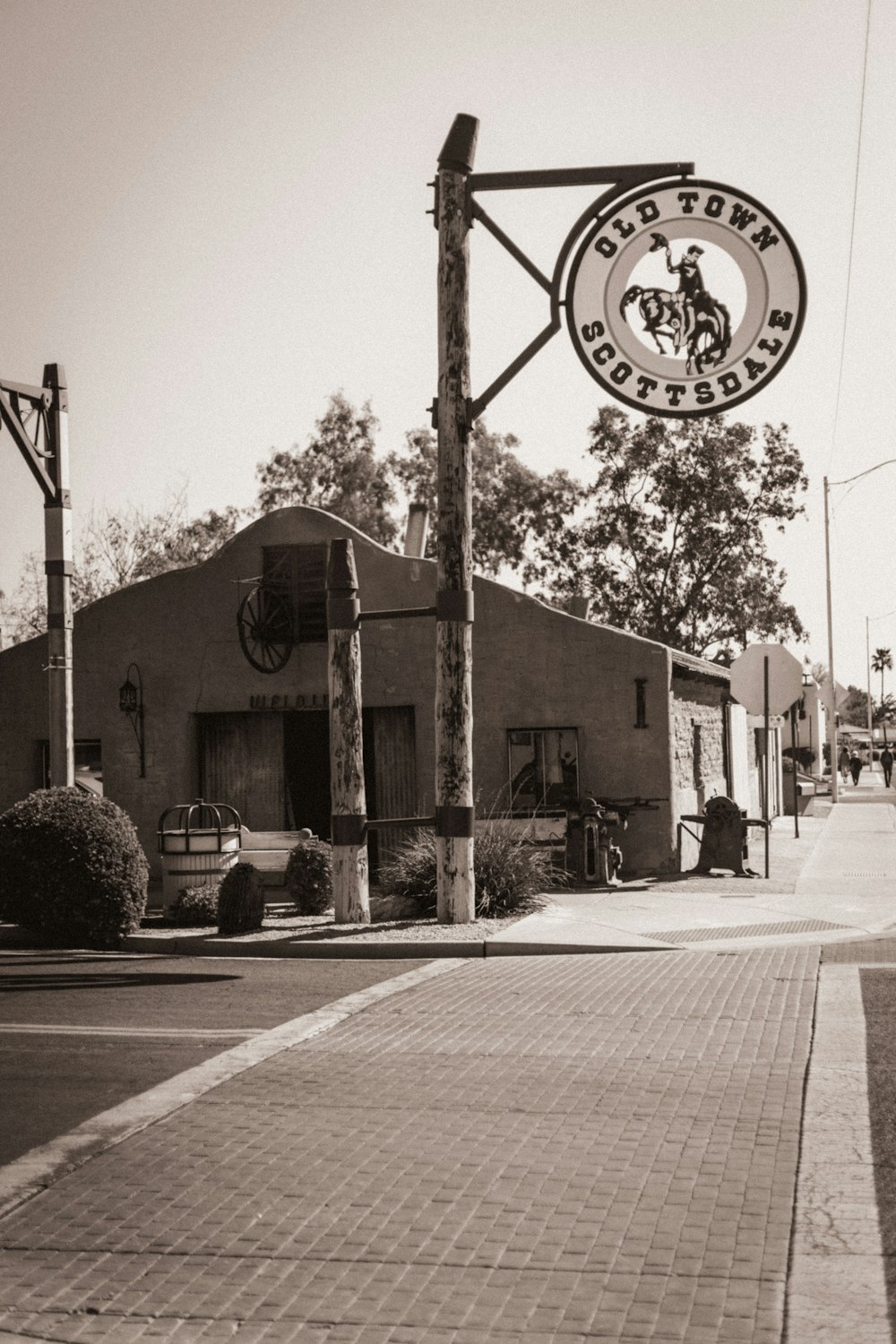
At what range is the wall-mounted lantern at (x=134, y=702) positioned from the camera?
20125 mm

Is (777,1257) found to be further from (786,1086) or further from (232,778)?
(232,778)

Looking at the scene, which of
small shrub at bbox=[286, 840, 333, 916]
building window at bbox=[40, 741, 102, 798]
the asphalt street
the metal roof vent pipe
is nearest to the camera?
the asphalt street

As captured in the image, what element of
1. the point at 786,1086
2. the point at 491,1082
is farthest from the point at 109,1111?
the point at 786,1086

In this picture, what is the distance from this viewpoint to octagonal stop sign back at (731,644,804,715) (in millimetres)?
18734

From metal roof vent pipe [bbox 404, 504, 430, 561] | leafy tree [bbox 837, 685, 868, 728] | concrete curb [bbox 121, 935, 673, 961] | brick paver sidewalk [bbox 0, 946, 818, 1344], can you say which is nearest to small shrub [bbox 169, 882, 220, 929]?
concrete curb [bbox 121, 935, 673, 961]

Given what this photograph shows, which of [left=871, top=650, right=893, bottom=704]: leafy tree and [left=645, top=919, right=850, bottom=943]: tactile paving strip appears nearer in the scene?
[left=645, top=919, right=850, bottom=943]: tactile paving strip

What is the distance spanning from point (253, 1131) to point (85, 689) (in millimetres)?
14482

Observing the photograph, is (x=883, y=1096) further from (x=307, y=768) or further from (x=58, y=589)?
(x=307, y=768)

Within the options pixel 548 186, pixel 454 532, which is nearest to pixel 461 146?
pixel 548 186

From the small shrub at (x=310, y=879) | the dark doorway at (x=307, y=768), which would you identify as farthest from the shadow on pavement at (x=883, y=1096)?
the dark doorway at (x=307, y=768)

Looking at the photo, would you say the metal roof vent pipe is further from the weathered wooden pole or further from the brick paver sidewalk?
the brick paver sidewalk

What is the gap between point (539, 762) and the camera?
19.1 m

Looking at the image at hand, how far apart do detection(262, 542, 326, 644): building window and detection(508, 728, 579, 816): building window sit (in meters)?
2.98

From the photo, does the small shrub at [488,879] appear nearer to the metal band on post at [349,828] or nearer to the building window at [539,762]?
the metal band on post at [349,828]
